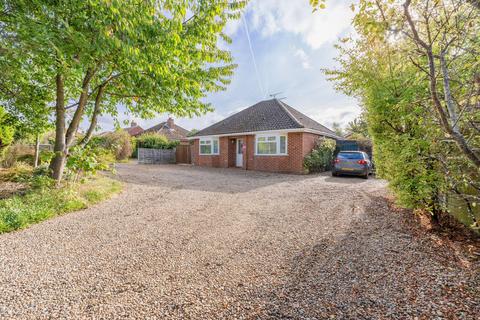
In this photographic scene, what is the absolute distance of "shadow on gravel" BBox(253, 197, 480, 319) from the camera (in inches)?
74.1

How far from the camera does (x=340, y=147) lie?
1605 cm

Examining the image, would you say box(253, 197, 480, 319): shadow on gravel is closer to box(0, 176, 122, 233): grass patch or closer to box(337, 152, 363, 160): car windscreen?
box(0, 176, 122, 233): grass patch

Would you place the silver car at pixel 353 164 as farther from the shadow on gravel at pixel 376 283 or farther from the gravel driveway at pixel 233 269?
the shadow on gravel at pixel 376 283

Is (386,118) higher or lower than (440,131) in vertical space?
higher

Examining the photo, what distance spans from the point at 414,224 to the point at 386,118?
2148 millimetres

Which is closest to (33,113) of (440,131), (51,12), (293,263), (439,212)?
(51,12)

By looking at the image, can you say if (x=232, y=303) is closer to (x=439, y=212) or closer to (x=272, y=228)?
(x=272, y=228)

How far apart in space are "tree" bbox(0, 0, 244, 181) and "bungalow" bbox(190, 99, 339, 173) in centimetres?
695

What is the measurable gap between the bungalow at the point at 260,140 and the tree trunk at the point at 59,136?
9944mm

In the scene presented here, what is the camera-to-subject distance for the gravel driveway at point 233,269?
1946 mm

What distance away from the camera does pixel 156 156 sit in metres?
20.4

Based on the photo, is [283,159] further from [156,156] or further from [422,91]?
[156,156]

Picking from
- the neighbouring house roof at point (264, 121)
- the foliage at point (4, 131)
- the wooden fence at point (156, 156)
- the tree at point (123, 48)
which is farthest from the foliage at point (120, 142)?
the tree at point (123, 48)

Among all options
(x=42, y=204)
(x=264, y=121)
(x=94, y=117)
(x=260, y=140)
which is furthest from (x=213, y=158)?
(x=42, y=204)
